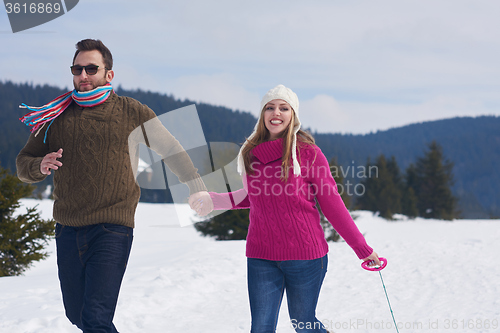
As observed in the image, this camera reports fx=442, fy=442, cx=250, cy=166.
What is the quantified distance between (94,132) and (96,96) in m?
0.27

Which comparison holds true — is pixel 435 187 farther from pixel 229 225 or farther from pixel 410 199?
pixel 229 225

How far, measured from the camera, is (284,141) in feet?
9.63

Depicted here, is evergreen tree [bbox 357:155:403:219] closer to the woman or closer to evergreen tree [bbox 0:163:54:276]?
evergreen tree [bbox 0:163:54:276]

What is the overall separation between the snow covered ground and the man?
172 centimetres

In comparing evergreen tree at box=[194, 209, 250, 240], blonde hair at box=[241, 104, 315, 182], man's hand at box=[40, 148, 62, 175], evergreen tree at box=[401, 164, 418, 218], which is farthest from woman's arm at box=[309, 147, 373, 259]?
evergreen tree at box=[401, 164, 418, 218]

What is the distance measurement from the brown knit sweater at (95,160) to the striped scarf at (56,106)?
4 centimetres

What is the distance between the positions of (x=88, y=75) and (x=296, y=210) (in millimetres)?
1692

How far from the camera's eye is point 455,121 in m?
195

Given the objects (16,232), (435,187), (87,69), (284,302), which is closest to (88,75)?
(87,69)

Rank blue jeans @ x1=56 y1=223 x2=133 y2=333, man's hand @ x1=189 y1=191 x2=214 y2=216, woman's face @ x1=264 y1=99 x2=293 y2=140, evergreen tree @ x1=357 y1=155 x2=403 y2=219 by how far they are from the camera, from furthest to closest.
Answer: evergreen tree @ x1=357 y1=155 x2=403 y2=219 → man's hand @ x1=189 y1=191 x2=214 y2=216 → woman's face @ x1=264 y1=99 x2=293 y2=140 → blue jeans @ x1=56 y1=223 x2=133 y2=333

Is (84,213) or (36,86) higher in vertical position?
(36,86)

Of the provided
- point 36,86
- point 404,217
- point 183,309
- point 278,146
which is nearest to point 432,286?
point 183,309

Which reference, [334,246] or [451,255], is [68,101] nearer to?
[334,246]

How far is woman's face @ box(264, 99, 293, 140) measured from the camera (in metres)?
2.97
